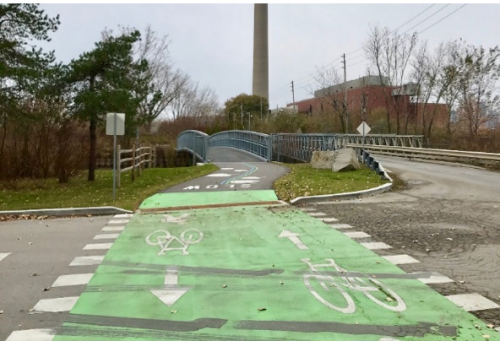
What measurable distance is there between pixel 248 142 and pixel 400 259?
31374 millimetres

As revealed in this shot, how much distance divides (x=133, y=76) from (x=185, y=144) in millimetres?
21845

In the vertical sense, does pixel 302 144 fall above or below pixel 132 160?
above

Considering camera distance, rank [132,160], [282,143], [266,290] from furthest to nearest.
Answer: [282,143]
[132,160]
[266,290]

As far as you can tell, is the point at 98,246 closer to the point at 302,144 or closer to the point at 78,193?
the point at 78,193

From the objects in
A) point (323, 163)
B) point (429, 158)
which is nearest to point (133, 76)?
point (323, 163)

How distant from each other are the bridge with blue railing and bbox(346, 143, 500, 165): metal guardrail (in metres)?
2.67

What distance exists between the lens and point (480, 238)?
706 cm

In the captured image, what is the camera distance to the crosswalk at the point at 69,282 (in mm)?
3733

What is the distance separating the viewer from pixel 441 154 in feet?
78.6

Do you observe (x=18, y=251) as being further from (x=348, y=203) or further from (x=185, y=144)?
(x=185, y=144)

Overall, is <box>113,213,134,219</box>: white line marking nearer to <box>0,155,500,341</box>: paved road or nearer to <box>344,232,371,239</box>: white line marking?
<box>0,155,500,341</box>: paved road

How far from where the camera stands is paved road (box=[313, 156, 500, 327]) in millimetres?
5020

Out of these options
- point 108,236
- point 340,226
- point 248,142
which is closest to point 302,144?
point 248,142

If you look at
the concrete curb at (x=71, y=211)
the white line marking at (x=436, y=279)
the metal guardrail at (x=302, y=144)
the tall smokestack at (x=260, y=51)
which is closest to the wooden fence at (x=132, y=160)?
the concrete curb at (x=71, y=211)
